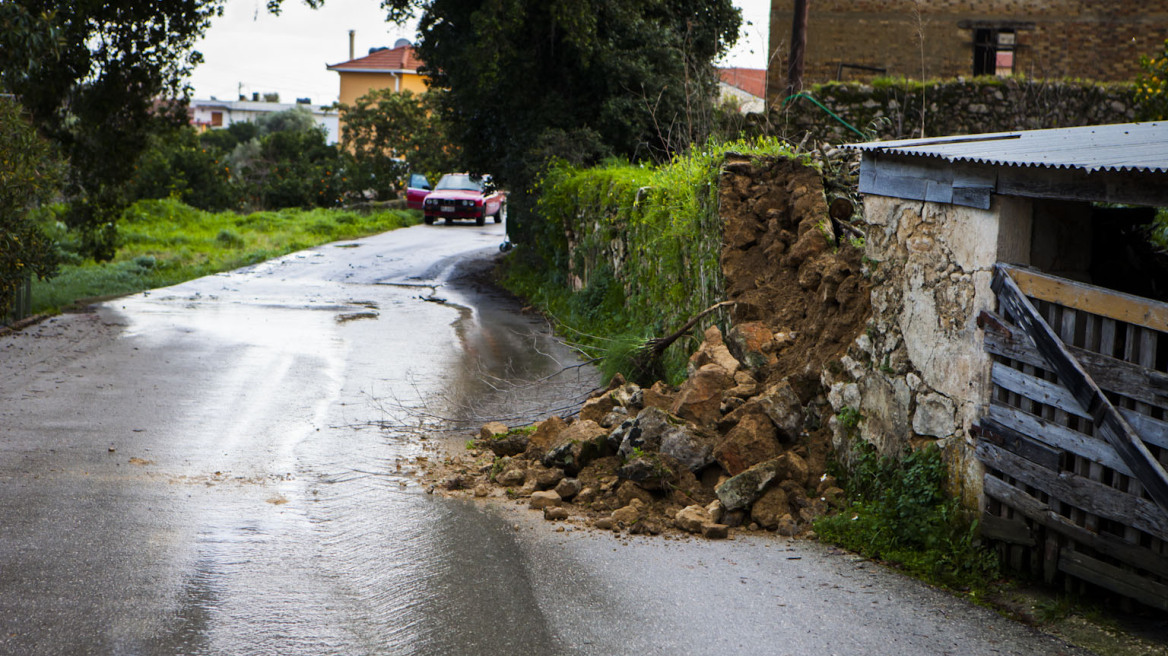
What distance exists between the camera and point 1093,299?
4.92 metres

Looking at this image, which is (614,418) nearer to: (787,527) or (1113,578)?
(787,527)

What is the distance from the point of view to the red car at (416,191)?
1545 inches

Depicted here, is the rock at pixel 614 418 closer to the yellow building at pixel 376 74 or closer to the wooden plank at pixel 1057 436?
the wooden plank at pixel 1057 436

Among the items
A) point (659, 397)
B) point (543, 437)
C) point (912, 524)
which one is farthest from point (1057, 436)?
point (543, 437)

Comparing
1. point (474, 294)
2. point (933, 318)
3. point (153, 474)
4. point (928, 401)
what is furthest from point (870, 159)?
point (474, 294)

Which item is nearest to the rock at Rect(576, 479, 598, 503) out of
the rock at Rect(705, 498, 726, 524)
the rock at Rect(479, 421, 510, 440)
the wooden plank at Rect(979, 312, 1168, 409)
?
the rock at Rect(705, 498, 726, 524)

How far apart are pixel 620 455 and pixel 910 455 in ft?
6.50

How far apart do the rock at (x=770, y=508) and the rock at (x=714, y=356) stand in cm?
136

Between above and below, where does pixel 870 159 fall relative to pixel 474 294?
above

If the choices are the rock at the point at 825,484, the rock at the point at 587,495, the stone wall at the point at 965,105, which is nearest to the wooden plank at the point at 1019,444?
the rock at the point at 825,484

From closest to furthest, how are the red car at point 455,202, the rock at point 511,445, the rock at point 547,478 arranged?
the rock at point 547,478, the rock at point 511,445, the red car at point 455,202

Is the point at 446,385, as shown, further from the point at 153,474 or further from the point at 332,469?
the point at 153,474

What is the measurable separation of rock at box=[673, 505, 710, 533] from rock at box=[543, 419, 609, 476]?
3.12 feet

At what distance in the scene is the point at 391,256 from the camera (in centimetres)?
2533
